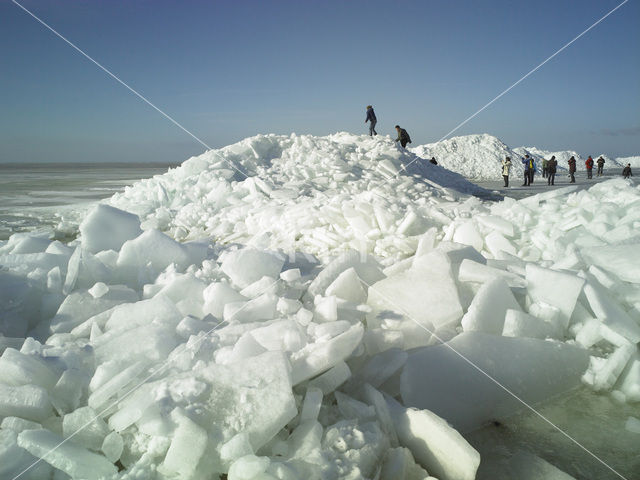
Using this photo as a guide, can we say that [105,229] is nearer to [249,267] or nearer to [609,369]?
[249,267]

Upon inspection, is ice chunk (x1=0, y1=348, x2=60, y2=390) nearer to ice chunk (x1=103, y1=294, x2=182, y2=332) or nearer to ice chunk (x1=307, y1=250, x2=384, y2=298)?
ice chunk (x1=103, y1=294, x2=182, y2=332)

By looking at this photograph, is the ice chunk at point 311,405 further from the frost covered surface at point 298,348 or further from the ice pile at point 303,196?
the ice pile at point 303,196

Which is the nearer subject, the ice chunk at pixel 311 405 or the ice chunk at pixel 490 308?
the ice chunk at pixel 311 405

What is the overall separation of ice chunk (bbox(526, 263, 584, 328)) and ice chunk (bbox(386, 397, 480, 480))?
1084 mm

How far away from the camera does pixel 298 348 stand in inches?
61.5

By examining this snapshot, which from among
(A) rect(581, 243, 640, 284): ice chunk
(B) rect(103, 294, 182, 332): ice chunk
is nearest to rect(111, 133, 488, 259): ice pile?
(A) rect(581, 243, 640, 284): ice chunk

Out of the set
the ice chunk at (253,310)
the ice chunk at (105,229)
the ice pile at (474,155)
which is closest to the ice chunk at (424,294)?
the ice chunk at (253,310)

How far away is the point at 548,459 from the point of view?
1.40 meters

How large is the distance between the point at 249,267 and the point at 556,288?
1.67 metres

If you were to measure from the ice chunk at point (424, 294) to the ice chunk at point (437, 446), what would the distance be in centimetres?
64

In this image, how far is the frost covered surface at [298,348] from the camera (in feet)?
3.96

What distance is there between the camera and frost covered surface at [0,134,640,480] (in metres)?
1.21

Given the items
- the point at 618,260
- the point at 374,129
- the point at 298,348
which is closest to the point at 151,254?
the point at 298,348

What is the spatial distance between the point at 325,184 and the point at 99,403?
506 centimetres
